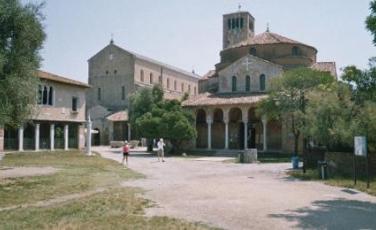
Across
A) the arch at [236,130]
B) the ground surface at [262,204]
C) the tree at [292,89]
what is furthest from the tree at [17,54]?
the arch at [236,130]

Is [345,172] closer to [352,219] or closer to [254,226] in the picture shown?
[352,219]

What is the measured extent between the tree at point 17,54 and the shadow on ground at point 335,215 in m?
11.8

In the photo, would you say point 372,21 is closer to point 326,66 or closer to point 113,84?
point 326,66

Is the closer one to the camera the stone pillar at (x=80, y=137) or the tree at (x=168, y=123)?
the tree at (x=168, y=123)

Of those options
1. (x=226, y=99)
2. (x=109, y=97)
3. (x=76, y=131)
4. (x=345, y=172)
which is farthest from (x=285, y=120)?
(x=109, y=97)

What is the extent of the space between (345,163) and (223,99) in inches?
958

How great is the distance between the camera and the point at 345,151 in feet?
77.8

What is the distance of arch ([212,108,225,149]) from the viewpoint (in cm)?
4825

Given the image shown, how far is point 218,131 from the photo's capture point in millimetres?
48562

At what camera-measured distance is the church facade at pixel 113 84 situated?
65.2 metres

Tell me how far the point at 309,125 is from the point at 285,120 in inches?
546

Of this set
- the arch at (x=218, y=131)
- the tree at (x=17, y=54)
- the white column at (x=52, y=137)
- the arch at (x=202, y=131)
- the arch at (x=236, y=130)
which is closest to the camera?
the tree at (x=17, y=54)

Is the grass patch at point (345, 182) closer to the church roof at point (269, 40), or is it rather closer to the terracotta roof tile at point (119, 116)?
the church roof at point (269, 40)

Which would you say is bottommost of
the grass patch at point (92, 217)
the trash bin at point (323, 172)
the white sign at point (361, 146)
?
the grass patch at point (92, 217)
